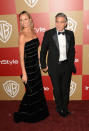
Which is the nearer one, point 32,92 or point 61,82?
point 32,92

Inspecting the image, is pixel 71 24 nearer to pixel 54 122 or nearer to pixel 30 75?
pixel 30 75

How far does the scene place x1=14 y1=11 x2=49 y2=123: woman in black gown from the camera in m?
2.13

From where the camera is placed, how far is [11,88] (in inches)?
121

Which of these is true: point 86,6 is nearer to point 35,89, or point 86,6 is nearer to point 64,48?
point 64,48

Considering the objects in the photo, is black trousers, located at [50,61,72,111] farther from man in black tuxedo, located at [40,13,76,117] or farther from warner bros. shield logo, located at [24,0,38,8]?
warner bros. shield logo, located at [24,0,38,8]

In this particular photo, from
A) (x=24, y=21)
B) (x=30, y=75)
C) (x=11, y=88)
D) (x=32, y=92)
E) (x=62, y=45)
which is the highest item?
(x=24, y=21)

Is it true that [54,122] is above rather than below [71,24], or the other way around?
below

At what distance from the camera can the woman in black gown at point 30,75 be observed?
6.98ft

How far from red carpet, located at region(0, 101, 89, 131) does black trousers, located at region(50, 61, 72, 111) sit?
0.20 m

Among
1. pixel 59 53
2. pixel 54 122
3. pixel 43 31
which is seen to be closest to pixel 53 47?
pixel 59 53

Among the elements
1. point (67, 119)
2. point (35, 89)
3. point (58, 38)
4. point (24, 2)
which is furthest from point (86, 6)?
point (67, 119)

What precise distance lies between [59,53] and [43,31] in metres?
0.57

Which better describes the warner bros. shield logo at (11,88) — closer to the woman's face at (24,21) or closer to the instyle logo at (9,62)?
the instyle logo at (9,62)

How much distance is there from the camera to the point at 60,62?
2.34 meters
